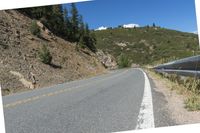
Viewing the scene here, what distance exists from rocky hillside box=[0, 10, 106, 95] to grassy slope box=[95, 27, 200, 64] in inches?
3279

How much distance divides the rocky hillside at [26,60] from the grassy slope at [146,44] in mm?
83293

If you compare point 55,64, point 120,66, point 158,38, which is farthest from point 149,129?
point 158,38

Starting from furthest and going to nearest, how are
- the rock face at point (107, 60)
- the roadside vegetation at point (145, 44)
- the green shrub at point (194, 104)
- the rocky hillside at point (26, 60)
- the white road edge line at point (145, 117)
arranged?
1. the roadside vegetation at point (145, 44)
2. the rock face at point (107, 60)
3. the rocky hillside at point (26, 60)
4. the green shrub at point (194, 104)
5. the white road edge line at point (145, 117)

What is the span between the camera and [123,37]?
182500 mm

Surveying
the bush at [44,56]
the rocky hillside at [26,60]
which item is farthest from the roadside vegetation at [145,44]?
the bush at [44,56]

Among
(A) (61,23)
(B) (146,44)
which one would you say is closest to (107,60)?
(A) (61,23)

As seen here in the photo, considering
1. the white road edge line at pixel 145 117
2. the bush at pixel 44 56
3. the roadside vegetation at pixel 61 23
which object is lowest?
the white road edge line at pixel 145 117

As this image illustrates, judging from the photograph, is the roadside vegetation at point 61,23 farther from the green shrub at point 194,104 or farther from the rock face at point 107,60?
the green shrub at point 194,104

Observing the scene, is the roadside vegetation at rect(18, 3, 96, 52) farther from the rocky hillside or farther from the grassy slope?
the grassy slope

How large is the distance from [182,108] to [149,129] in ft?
8.83

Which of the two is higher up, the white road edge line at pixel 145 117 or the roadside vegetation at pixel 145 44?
the roadside vegetation at pixel 145 44

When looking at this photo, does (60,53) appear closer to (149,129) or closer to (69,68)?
(69,68)

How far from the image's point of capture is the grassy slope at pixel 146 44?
144 m

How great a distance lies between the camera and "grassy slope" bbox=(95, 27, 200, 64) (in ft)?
473
